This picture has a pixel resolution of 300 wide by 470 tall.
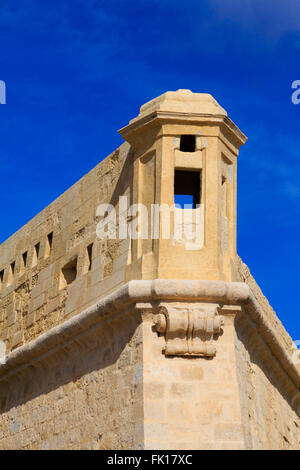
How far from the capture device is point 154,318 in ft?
26.6

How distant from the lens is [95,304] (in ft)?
28.5

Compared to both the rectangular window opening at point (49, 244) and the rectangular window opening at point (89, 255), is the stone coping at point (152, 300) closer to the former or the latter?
the rectangular window opening at point (89, 255)

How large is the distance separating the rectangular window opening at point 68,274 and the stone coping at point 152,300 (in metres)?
0.74

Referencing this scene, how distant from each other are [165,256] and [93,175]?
2119 mm

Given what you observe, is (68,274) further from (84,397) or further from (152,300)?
(152,300)

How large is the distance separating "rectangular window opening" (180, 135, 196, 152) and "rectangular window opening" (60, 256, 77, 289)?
1.84 metres

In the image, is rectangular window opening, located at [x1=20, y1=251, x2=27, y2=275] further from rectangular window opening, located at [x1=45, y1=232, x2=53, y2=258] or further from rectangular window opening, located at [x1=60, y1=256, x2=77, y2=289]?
rectangular window opening, located at [x1=60, y1=256, x2=77, y2=289]

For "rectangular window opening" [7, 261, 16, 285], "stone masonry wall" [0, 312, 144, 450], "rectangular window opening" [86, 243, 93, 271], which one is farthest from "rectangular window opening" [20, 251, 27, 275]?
"rectangular window opening" [86, 243, 93, 271]

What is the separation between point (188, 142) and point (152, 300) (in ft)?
6.63

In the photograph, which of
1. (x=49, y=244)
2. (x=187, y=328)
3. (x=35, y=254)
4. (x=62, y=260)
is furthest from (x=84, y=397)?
(x=35, y=254)

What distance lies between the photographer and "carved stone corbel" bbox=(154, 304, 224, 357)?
26.2ft

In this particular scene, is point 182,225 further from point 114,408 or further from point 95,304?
point 114,408

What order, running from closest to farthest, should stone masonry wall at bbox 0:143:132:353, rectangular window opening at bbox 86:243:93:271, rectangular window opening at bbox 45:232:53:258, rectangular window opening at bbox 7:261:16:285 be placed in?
stone masonry wall at bbox 0:143:132:353, rectangular window opening at bbox 86:243:93:271, rectangular window opening at bbox 45:232:53:258, rectangular window opening at bbox 7:261:16:285
